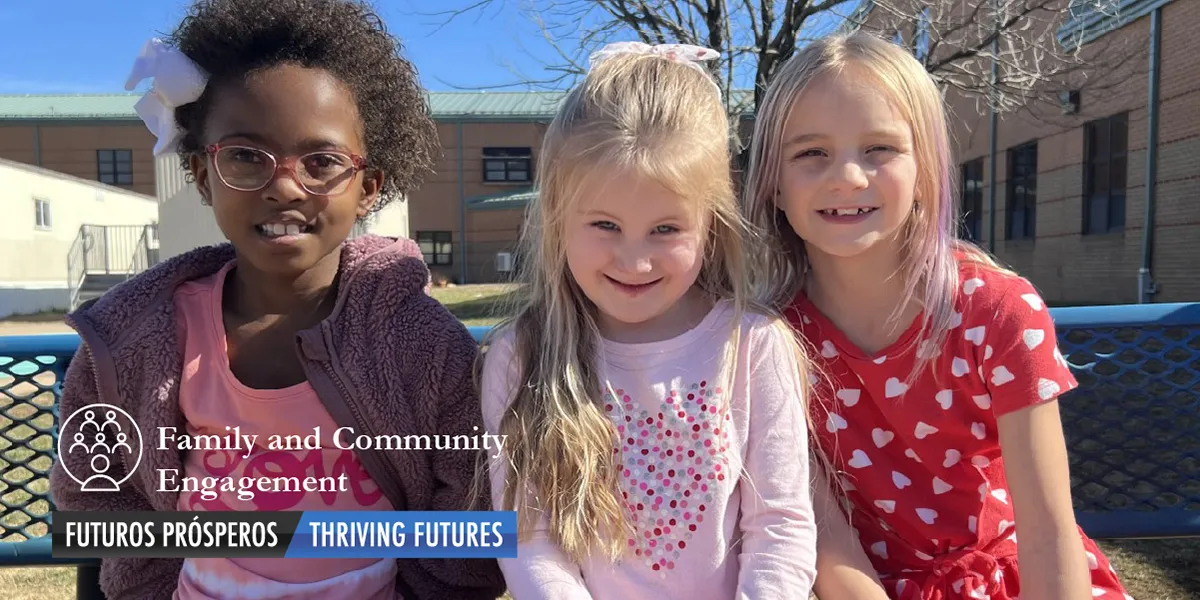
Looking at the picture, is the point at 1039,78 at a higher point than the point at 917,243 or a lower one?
higher

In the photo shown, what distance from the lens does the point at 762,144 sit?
177 centimetres

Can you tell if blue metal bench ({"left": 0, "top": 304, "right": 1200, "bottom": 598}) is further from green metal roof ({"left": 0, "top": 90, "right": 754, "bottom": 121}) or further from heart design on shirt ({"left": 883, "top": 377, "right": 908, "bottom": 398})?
green metal roof ({"left": 0, "top": 90, "right": 754, "bottom": 121})

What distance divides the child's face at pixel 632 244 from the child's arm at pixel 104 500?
1.03m

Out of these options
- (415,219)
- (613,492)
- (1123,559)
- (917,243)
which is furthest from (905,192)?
(415,219)

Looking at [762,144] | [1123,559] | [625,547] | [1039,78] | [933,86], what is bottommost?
[1123,559]

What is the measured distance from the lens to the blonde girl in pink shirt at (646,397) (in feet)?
4.99

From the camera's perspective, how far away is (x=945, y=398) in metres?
1.66

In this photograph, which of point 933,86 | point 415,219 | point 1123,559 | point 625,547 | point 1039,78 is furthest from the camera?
point 415,219

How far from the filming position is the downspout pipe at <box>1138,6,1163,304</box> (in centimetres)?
1098

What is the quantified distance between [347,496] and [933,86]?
152cm

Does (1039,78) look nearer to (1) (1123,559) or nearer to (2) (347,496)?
(1) (1123,559)

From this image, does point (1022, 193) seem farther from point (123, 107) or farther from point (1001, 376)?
point (123, 107)

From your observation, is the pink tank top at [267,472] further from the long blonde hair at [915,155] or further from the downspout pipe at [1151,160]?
the downspout pipe at [1151,160]

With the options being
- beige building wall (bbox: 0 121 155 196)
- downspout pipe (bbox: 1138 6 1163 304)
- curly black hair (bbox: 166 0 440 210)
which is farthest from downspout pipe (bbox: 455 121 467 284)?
curly black hair (bbox: 166 0 440 210)
